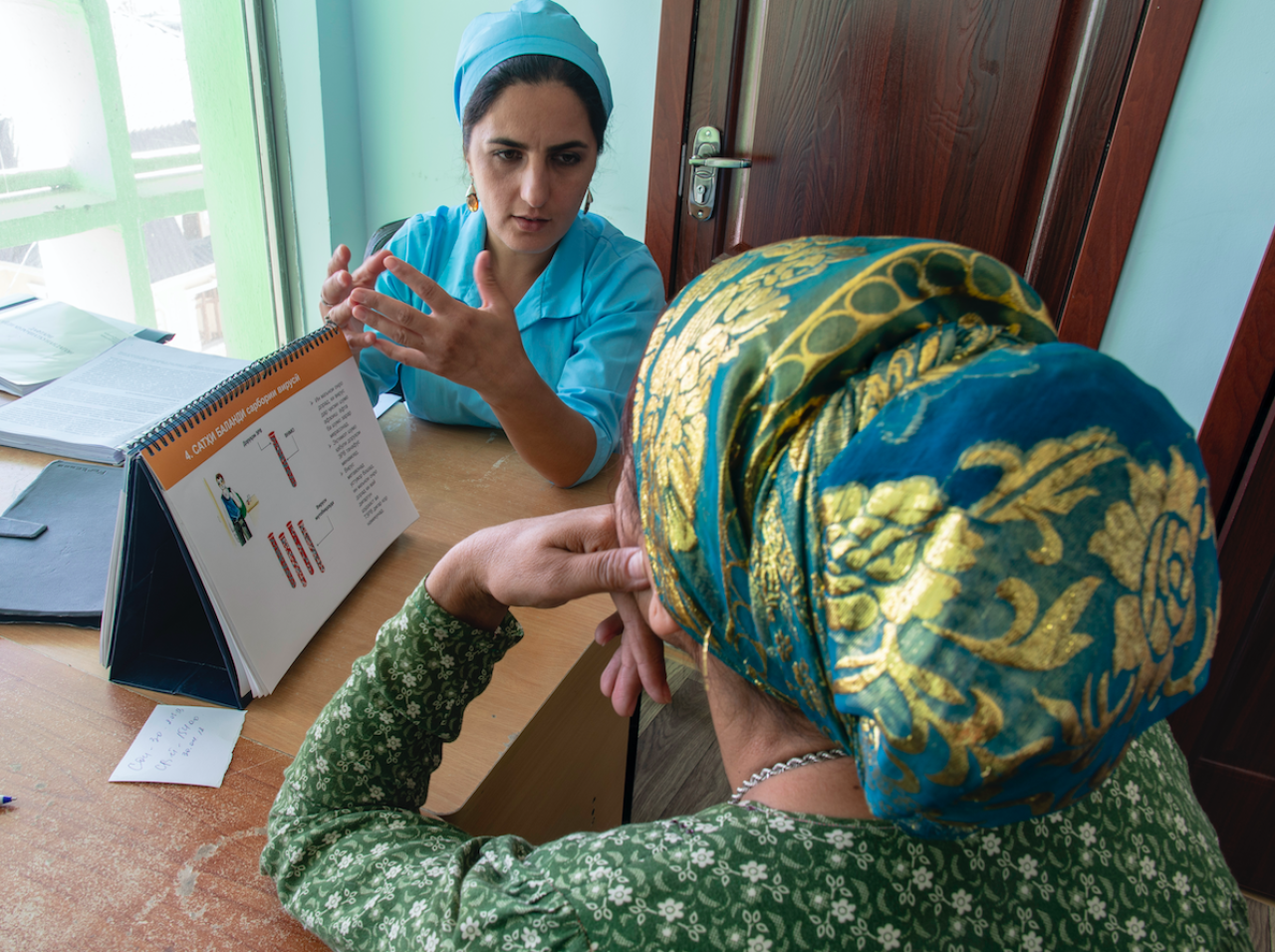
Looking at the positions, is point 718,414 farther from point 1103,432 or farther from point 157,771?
point 157,771

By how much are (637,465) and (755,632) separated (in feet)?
0.42

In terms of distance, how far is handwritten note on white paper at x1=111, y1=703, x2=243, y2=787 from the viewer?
708 mm

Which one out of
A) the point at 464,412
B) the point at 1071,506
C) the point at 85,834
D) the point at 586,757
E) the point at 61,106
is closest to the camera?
the point at 1071,506

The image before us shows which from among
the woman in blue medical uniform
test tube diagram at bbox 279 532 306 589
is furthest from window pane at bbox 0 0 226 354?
test tube diagram at bbox 279 532 306 589

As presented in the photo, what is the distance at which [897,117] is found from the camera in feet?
5.97

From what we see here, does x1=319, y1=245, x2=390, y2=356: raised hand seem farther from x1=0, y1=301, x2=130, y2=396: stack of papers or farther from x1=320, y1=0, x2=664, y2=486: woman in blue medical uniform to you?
x1=0, y1=301, x2=130, y2=396: stack of papers

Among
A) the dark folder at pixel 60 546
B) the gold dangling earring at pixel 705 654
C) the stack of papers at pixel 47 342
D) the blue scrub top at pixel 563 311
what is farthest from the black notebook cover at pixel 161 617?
the stack of papers at pixel 47 342

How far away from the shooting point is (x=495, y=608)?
0.77 meters

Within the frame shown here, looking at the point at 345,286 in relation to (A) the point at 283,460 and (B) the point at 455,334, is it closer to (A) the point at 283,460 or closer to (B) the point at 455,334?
(B) the point at 455,334

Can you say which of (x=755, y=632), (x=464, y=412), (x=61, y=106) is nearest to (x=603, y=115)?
(x=464, y=412)

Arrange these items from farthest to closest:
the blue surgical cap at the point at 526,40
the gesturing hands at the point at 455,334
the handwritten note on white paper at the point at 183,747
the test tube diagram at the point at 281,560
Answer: the blue surgical cap at the point at 526,40, the gesturing hands at the point at 455,334, the test tube diagram at the point at 281,560, the handwritten note on white paper at the point at 183,747

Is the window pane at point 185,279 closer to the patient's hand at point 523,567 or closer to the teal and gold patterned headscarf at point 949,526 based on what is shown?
the patient's hand at point 523,567

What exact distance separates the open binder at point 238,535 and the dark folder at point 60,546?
0.46 feet

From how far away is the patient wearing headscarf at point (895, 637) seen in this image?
0.98 feet
